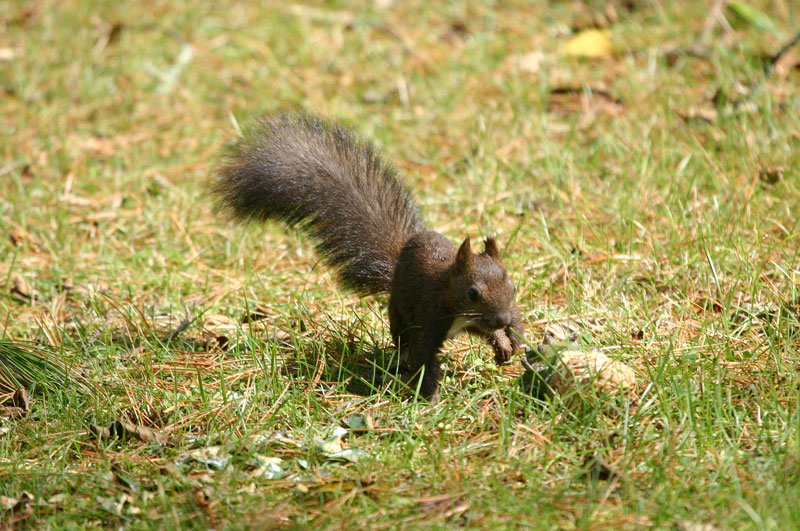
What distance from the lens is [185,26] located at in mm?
6500

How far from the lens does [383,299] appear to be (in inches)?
129

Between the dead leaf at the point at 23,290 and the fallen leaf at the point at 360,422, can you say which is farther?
the dead leaf at the point at 23,290

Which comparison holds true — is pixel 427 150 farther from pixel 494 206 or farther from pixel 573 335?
pixel 573 335

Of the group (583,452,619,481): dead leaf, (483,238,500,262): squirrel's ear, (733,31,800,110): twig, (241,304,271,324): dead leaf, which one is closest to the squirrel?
(483,238,500,262): squirrel's ear

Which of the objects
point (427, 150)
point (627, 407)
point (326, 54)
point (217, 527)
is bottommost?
point (217, 527)

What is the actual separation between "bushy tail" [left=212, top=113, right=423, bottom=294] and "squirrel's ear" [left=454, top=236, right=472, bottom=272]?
1.28 ft

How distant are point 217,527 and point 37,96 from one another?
176 inches

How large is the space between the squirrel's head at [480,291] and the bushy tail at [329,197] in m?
0.39

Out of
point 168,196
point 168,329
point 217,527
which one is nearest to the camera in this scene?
point 217,527

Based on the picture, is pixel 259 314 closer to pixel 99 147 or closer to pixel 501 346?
pixel 501 346

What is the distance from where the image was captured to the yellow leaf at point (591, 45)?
18.9 ft

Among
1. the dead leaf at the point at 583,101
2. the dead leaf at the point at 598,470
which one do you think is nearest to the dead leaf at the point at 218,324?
the dead leaf at the point at 598,470

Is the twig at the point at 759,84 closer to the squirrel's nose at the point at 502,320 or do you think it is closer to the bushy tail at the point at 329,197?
the bushy tail at the point at 329,197

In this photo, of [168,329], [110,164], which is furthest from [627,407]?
[110,164]
